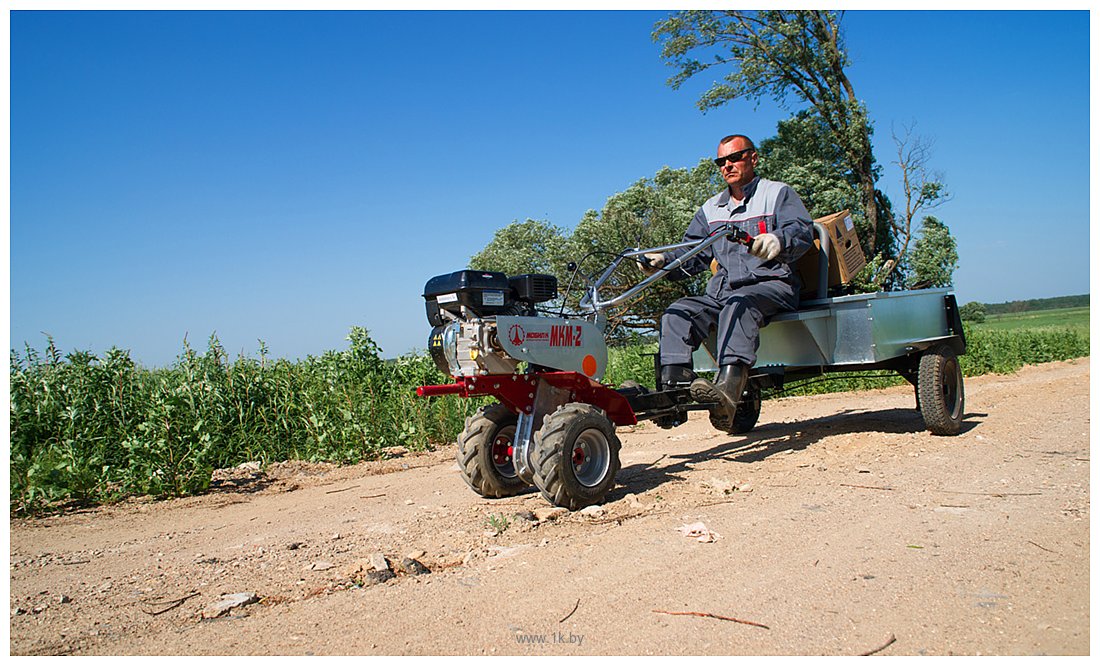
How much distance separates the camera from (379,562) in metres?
4.18

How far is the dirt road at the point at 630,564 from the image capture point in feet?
10.1

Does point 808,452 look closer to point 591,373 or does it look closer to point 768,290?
point 768,290

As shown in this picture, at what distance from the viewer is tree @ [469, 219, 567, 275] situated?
25997 millimetres

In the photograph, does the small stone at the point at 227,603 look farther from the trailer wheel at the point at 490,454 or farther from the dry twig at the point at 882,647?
the dry twig at the point at 882,647

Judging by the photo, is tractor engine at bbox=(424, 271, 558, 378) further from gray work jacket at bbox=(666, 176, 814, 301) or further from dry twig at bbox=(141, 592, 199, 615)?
dry twig at bbox=(141, 592, 199, 615)

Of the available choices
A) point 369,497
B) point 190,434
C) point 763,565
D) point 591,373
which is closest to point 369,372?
point 190,434

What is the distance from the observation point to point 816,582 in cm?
351

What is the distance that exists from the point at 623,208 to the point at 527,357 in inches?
799

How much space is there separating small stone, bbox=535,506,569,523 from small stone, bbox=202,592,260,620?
5.87ft

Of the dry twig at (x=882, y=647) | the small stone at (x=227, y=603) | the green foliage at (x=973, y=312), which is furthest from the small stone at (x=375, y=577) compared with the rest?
the green foliage at (x=973, y=312)

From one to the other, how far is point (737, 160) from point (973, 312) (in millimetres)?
22694

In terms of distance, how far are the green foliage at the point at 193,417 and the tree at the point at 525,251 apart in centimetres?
1478

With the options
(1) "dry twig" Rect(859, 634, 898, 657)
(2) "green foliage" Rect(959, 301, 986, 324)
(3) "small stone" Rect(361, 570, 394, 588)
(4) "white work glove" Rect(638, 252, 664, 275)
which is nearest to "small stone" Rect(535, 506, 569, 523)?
(3) "small stone" Rect(361, 570, 394, 588)

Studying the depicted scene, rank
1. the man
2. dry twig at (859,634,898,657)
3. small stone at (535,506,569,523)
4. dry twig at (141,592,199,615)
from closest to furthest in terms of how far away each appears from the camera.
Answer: dry twig at (859,634,898,657) < dry twig at (141,592,199,615) < small stone at (535,506,569,523) < the man
